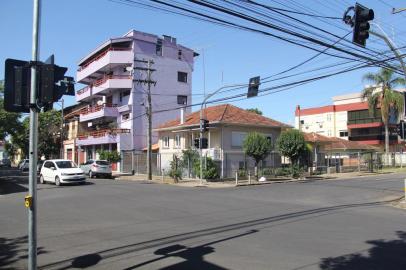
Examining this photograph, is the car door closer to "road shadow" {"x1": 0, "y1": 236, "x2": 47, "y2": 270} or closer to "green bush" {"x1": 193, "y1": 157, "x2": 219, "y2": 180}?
"green bush" {"x1": 193, "y1": 157, "x2": 219, "y2": 180}

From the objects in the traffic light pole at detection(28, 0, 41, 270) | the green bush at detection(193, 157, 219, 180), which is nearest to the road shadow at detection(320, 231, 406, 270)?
the traffic light pole at detection(28, 0, 41, 270)

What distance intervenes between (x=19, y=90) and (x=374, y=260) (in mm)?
6668

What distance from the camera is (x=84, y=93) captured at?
61.9 m

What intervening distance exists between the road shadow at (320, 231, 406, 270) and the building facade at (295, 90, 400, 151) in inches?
2182

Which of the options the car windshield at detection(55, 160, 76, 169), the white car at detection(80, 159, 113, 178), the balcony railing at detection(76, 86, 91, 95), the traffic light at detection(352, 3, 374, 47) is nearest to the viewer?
the traffic light at detection(352, 3, 374, 47)

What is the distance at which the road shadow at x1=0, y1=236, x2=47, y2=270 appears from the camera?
8.20 metres

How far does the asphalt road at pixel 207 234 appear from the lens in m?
8.11

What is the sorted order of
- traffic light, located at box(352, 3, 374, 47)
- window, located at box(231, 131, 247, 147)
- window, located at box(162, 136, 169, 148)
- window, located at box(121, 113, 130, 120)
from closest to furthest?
1. traffic light, located at box(352, 3, 374, 47)
2. window, located at box(231, 131, 247, 147)
3. window, located at box(162, 136, 169, 148)
4. window, located at box(121, 113, 130, 120)

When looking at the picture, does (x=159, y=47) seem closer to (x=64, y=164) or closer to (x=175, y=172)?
(x=175, y=172)

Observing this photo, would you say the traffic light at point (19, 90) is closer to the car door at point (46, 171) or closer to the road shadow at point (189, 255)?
the road shadow at point (189, 255)

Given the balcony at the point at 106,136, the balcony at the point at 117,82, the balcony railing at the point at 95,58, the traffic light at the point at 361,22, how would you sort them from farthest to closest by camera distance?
the balcony railing at the point at 95,58, the balcony at the point at 117,82, the balcony at the point at 106,136, the traffic light at the point at 361,22

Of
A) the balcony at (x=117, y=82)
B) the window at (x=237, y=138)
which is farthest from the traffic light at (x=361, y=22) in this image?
the balcony at (x=117, y=82)

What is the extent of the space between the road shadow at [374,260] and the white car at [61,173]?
22.2 metres

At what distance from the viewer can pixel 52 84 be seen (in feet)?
22.2
